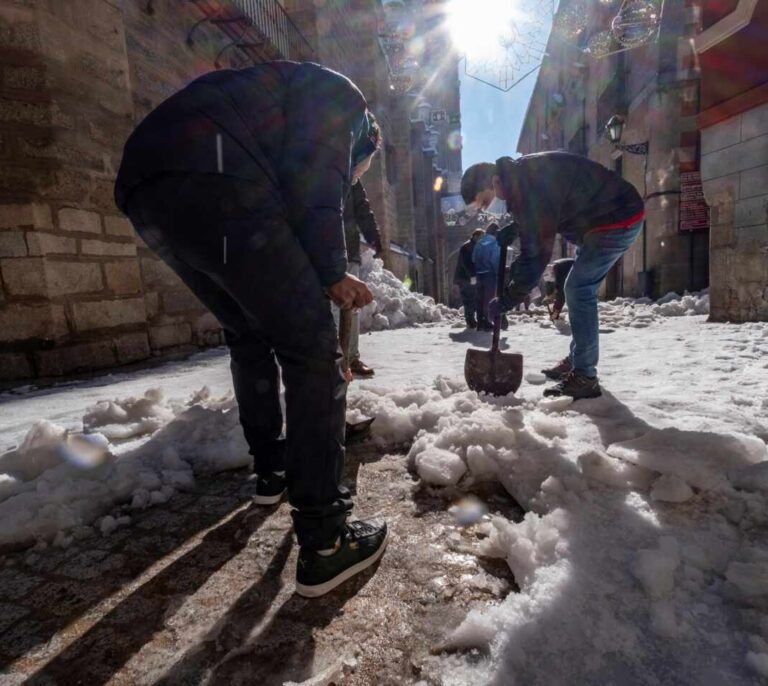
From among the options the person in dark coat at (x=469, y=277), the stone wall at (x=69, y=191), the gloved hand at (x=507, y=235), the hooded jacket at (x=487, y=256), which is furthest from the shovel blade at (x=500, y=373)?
the person in dark coat at (x=469, y=277)

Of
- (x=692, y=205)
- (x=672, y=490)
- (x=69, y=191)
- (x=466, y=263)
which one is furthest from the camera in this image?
(x=692, y=205)

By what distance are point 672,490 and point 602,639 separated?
26.9 inches

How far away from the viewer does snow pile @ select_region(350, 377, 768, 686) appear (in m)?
0.94

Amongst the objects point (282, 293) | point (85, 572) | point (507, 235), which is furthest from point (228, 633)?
point (507, 235)

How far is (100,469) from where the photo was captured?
1876 millimetres

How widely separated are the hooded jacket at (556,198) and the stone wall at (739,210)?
371 centimetres

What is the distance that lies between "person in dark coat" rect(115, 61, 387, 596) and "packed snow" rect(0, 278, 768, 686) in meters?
0.50

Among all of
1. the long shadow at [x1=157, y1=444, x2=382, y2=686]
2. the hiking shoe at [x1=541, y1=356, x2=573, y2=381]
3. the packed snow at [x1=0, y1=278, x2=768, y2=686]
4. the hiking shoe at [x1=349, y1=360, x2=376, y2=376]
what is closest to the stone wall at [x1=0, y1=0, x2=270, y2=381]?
the packed snow at [x1=0, y1=278, x2=768, y2=686]

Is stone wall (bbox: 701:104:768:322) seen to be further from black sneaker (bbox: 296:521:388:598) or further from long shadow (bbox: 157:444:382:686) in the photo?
long shadow (bbox: 157:444:382:686)

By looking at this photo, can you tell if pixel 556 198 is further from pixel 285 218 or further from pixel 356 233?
pixel 285 218

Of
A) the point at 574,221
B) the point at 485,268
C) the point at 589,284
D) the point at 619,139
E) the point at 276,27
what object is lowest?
the point at 589,284

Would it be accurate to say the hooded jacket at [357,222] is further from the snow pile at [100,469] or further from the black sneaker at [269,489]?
the black sneaker at [269,489]

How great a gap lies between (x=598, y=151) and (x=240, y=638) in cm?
1788

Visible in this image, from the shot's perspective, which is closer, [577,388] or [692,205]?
[577,388]
